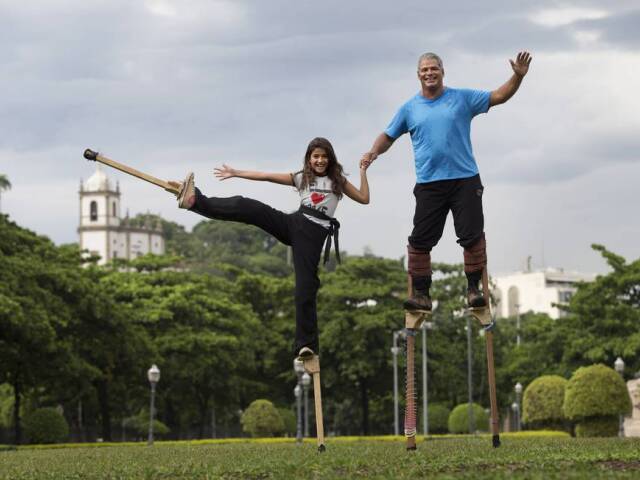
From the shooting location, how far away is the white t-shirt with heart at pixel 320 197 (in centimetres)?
1168

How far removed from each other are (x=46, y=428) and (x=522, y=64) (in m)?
37.4

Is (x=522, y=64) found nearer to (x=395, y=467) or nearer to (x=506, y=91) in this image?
(x=506, y=91)

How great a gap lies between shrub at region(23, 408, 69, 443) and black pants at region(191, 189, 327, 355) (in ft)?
118

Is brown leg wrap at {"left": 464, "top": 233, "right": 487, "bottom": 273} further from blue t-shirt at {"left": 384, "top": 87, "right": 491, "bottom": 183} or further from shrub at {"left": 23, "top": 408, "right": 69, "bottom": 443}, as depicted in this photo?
shrub at {"left": 23, "top": 408, "right": 69, "bottom": 443}

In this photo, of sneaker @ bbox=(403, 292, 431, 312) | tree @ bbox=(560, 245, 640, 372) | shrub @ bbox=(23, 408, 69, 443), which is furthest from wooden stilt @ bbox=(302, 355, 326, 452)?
tree @ bbox=(560, 245, 640, 372)

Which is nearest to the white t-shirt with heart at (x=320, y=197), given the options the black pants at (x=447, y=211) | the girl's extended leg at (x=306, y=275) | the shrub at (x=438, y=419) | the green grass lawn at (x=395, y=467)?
the girl's extended leg at (x=306, y=275)

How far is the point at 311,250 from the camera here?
11.6m

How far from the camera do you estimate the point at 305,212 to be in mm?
11672

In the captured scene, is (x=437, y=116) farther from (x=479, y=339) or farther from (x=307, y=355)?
(x=479, y=339)

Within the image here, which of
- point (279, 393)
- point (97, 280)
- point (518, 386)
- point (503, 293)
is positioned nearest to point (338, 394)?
point (279, 393)

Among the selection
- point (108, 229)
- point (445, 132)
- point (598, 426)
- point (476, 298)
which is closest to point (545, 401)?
point (598, 426)

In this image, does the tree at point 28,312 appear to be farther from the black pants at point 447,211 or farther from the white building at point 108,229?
the white building at point 108,229

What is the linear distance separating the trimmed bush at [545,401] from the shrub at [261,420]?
493 inches

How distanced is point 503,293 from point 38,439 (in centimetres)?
13652
